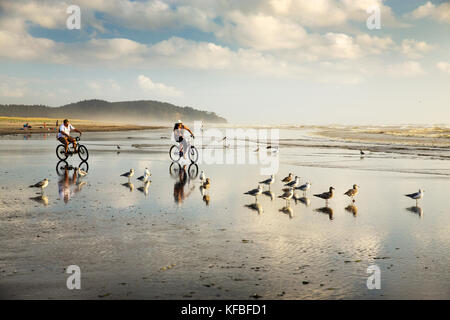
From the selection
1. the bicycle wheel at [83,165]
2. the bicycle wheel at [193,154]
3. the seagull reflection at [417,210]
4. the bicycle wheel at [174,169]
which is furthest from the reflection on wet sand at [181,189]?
the seagull reflection at [417,210]

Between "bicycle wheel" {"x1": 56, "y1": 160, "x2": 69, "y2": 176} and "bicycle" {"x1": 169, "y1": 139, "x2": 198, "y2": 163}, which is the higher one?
"bicycle" {"x1": 169, "y1": 139, "x2": 198, "y2": 163}

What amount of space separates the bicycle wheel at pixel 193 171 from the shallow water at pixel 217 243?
3628mm

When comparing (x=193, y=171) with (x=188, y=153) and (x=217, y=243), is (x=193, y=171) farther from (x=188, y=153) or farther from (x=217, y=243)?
(x=217, y=243)

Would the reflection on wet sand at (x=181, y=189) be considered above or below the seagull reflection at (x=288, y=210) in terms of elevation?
above

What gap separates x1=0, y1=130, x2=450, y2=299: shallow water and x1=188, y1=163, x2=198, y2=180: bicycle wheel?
3.63m

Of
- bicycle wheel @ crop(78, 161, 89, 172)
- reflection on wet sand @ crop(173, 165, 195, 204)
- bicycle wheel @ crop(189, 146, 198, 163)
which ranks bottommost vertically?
reflection on wet sand @ crop(173, 165, 195, 204)

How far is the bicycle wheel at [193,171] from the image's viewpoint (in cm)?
1950

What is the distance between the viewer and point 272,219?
10.6 metres

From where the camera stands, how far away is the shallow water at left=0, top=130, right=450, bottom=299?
19.4 feet

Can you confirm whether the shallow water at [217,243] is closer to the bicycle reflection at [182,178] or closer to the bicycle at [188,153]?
the bicycle reflection at [182,178]

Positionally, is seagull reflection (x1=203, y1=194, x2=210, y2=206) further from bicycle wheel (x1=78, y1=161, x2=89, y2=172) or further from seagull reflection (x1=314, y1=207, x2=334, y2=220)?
bicycle wheel (x1=78, y1=161, x2=89, y2=172)

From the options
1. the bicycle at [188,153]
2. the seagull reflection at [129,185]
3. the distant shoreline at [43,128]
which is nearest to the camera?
the seagull reflection at [129,185]

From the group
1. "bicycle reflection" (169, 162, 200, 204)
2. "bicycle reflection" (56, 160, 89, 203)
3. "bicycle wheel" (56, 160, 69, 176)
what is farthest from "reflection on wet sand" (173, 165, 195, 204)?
"bicycle wheel" (56, 160, 69, 176)
